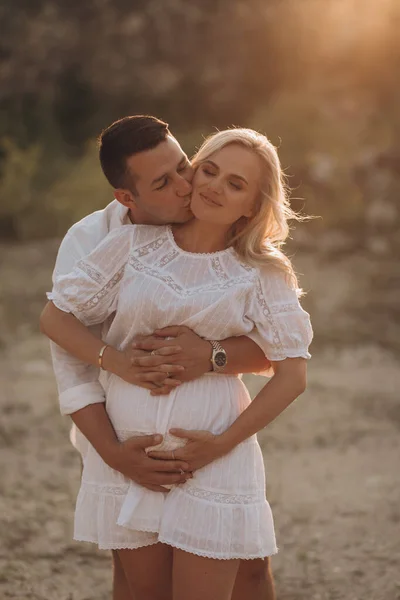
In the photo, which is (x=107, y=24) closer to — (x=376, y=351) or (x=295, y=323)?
(x=376, y=351)

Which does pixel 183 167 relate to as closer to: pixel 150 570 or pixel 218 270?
pixel 218 270

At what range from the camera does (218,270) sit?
111 inches

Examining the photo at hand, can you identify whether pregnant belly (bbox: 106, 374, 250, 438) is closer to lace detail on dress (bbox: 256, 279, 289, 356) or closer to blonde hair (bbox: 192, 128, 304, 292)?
lace detail on dress (bbox: 256, 279, 289, 356)

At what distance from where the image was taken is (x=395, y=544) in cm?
518

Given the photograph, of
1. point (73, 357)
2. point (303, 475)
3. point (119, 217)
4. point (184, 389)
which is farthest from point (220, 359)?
point (303, 475)

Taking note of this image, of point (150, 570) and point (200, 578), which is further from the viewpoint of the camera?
point (150, 570)

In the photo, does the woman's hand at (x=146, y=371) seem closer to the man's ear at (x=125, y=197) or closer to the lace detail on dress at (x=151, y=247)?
the lace detail on dress at (x=151, y=247)

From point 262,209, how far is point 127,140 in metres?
0.43

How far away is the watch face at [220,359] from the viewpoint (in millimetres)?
2814

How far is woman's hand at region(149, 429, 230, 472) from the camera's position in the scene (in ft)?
8.95

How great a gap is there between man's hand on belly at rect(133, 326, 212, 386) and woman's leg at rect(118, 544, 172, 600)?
0.46 meters

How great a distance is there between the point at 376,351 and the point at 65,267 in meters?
6.37

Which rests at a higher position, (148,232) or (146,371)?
(148,232)

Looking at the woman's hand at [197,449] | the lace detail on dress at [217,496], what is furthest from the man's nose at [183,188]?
the lace detail on dress at [217,496]
